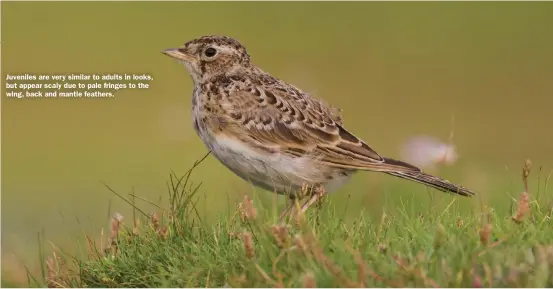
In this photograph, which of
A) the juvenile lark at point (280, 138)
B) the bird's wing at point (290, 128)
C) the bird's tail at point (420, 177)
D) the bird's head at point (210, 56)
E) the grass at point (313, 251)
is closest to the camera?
the grass at point (313, 251)

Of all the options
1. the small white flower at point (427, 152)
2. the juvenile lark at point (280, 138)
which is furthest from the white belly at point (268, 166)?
the small white flower at point (427, 152)

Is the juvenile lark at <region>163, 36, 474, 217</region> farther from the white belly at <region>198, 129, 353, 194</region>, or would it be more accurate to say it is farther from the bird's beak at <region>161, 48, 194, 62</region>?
the bird's beak at <region>161, 48, 194, 62</region>

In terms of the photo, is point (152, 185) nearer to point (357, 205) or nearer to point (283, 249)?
point (357, 205)

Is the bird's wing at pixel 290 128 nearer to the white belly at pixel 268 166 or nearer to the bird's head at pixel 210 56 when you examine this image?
the white belly at pixel 268 166

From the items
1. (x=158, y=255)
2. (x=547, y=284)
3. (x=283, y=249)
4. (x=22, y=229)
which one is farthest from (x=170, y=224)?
(x=22, y=229)

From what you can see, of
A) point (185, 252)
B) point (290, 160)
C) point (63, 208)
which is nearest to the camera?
point (185, 252)
